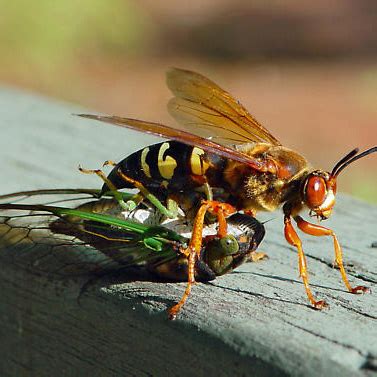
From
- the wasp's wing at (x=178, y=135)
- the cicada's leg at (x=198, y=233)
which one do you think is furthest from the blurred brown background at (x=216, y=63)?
the cicada's leg at (x=198, y=233)

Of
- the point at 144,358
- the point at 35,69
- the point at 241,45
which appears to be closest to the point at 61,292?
the point at 144,358

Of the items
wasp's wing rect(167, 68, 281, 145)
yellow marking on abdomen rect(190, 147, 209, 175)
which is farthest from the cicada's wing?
wasp's wing rect(167, 68, 281, 145)

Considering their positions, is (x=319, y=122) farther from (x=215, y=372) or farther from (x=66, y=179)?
(x=215, y=372)

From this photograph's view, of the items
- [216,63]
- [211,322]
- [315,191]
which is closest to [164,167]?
[315,191]

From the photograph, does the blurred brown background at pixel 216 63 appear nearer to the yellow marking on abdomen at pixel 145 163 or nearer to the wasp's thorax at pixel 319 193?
the wasp's thorax at pixel 319 193

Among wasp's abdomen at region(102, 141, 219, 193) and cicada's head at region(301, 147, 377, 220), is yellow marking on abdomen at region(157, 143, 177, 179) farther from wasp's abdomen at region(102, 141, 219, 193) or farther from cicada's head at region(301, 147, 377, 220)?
cicada's head at region(301, 147, 377, 220)

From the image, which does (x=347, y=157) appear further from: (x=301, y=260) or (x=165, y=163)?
(x=165, y=163)
